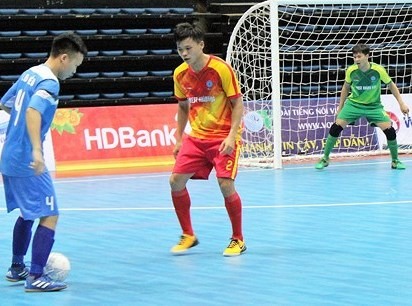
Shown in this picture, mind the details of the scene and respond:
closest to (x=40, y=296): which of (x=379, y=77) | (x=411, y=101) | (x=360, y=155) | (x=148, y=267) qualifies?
(x=148, y=267)

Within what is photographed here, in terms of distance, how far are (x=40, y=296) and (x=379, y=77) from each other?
879 cm

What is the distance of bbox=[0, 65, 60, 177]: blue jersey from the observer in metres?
5.96

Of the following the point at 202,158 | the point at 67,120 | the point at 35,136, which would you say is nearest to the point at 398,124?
the point at 67,120

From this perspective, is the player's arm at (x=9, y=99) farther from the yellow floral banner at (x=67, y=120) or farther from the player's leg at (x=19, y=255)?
the yellow floral banner at (x=67, y=120)

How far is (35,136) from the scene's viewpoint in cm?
581

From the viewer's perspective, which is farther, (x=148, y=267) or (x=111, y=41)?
(x=111, y=41)

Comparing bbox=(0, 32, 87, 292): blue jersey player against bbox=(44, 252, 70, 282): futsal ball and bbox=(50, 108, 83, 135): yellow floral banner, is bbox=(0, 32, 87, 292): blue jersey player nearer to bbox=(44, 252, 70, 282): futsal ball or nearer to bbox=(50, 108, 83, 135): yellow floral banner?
Answer: bbox=(44, 252, 70, 282): futsal ball

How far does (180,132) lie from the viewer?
7840 millimetres

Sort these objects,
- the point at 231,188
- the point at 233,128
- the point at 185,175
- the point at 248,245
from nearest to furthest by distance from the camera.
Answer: the point at 233,128
the point at 231,188
the point at 185,175
the point at 248,245

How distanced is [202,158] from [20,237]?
1.79 metres

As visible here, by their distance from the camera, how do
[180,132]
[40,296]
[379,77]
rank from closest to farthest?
[40,296], [180,132], [379,77]

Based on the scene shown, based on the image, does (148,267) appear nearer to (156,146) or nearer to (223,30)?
(156,146)

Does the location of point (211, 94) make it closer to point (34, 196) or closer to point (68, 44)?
point (68, 44)

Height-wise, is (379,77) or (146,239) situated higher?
(379,77)
